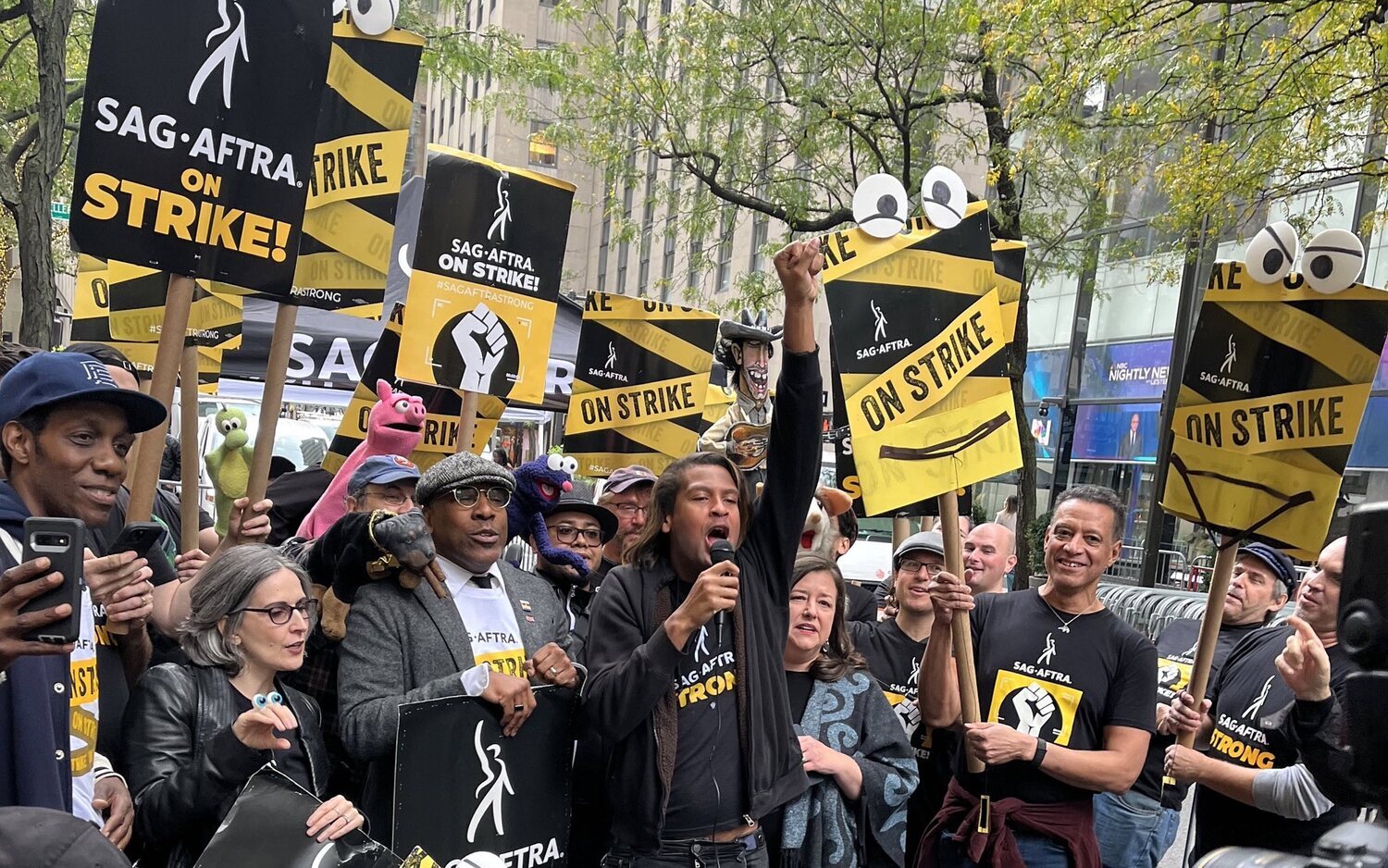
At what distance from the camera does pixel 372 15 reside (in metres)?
4.96

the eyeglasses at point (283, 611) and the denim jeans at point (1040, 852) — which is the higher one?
the eyeglasses at point (283, 611)

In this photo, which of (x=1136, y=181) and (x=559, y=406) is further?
(x=1136, y=181)

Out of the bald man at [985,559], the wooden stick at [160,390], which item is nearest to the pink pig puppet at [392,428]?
the wooden stick at [160,390]

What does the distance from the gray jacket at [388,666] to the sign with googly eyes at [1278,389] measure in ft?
8.80

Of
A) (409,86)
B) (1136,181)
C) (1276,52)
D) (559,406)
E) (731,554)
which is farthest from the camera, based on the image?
(1136,181)

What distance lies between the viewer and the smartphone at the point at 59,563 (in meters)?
2.09

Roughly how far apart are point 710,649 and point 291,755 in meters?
1.11

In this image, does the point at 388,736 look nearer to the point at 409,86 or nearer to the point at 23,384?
the point at 23,384

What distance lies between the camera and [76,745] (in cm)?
286

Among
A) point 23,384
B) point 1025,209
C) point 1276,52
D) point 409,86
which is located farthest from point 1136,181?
point 23,384

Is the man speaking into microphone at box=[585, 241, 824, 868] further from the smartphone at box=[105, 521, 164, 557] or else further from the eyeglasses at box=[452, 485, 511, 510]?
the smartphone at box=[105, 521, 164, 557]

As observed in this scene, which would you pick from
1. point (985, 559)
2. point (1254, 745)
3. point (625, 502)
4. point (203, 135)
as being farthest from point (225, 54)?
point (1254, 745)

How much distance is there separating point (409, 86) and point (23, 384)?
2.85 m

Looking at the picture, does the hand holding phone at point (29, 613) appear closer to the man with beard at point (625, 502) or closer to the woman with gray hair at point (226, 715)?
the woman with gray hair at point (226, 715)
